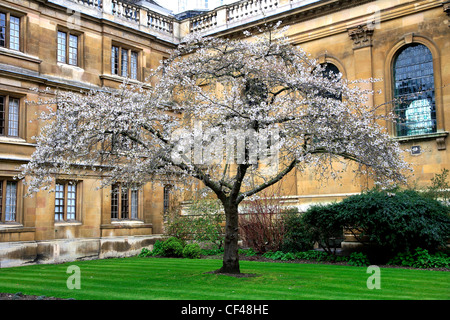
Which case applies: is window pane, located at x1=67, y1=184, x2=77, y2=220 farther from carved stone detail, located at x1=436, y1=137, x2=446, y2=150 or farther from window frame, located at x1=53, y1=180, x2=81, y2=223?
carved stone detail, located at x1=436, y1=137, x2=446, y2=150

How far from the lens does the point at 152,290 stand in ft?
38.5

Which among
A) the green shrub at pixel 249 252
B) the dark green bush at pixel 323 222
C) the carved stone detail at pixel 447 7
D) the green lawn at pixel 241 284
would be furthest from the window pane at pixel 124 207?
the carved stone detail at pixel 447 7

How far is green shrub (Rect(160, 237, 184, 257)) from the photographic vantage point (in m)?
23.1

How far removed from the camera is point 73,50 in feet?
81.1

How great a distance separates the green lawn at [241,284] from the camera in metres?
10.8

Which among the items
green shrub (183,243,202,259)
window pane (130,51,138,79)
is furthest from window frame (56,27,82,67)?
green shrub (183,243,202,259)

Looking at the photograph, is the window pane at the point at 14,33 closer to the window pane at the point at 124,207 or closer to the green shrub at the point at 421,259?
the window pane at the point at 124,207

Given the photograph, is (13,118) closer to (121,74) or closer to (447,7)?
(121,74)

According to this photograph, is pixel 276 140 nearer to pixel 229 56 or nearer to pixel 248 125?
pixel 248 125

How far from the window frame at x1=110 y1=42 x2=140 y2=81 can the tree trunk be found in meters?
14.3

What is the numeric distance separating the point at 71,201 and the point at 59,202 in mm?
692

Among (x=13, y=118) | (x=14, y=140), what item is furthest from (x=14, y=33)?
(x=14, y=140)

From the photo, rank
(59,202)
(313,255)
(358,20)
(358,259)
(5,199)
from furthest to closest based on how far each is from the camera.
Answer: (59,202) < (358,20) < (5,199) < (313,255) < (358,259)

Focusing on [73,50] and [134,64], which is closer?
[73,50]
